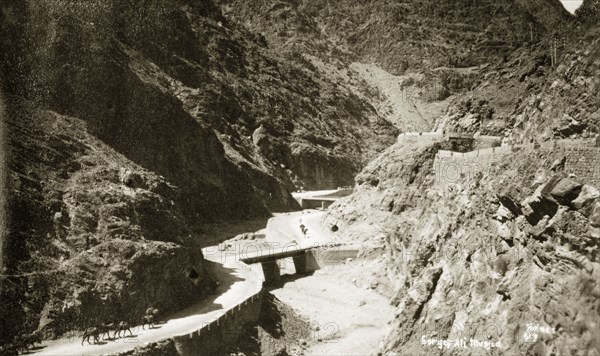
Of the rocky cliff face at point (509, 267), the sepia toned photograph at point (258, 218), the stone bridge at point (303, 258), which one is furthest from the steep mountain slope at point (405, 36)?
the rocky cliff face at point (509, 267)

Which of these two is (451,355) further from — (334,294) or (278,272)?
(278,272)

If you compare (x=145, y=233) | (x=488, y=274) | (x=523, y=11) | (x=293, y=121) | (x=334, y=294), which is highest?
(x=523, y=11)

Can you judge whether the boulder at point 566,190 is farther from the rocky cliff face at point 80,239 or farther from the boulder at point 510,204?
the rocky cliff face at point 80,239

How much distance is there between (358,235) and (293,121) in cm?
4634

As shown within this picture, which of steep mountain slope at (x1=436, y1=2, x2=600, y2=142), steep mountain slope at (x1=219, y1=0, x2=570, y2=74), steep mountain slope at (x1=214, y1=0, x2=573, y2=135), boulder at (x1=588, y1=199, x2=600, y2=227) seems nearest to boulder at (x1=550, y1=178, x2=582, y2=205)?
boulder at (x1=588, y1=199, x2=600, y2=227)

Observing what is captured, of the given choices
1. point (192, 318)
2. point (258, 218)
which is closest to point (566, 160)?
point (192, 318)

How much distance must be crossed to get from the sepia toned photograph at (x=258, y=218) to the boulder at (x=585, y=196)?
65 millimetres

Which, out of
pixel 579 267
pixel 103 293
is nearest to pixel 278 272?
pixel 103 293

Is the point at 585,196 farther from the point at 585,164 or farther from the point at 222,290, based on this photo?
the point at 222,290

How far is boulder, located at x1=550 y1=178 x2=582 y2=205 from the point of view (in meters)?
17.7

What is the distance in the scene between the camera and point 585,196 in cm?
1736

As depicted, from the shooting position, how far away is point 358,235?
49.9 m

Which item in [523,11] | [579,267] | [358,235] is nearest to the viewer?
[579,267]

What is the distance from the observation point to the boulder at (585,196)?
56.4ft
